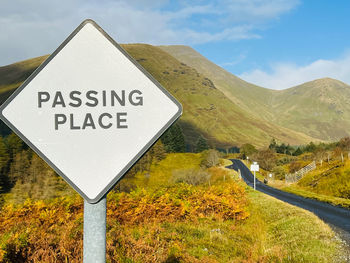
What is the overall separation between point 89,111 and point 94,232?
2.00 ft

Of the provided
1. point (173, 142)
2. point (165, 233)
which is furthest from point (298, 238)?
point (173, 142)

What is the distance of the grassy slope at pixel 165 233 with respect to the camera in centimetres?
433

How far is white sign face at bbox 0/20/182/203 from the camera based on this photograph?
4.68ft

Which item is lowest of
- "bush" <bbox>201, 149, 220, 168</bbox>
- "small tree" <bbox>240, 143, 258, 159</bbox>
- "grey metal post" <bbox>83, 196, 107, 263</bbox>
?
"bush" <bbox>201, 149, 220, 168</bbox>

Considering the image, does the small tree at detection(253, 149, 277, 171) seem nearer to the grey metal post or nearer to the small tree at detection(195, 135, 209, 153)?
the small tree at detection(195, 135, 209, 153)

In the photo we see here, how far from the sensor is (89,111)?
4.80ft

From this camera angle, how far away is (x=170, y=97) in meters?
1.45

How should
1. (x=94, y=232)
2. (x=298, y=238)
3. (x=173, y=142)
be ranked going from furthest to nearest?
(x=173, y=142), (x=298, y=238), (x=94, y=232)

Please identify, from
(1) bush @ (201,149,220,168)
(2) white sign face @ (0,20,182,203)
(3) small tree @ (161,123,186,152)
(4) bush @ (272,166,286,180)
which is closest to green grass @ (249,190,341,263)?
(2) white sign face @ (0,20,182,203)

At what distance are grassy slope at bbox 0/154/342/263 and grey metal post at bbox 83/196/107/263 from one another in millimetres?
2984

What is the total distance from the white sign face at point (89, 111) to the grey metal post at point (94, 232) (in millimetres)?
104

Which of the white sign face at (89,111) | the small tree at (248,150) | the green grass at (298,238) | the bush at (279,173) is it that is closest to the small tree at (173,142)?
the small tree at (248,150)

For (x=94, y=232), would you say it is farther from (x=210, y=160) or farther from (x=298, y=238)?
(x=210, y=160)

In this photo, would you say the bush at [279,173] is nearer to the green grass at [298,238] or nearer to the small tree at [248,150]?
the small tree at [248,150]
